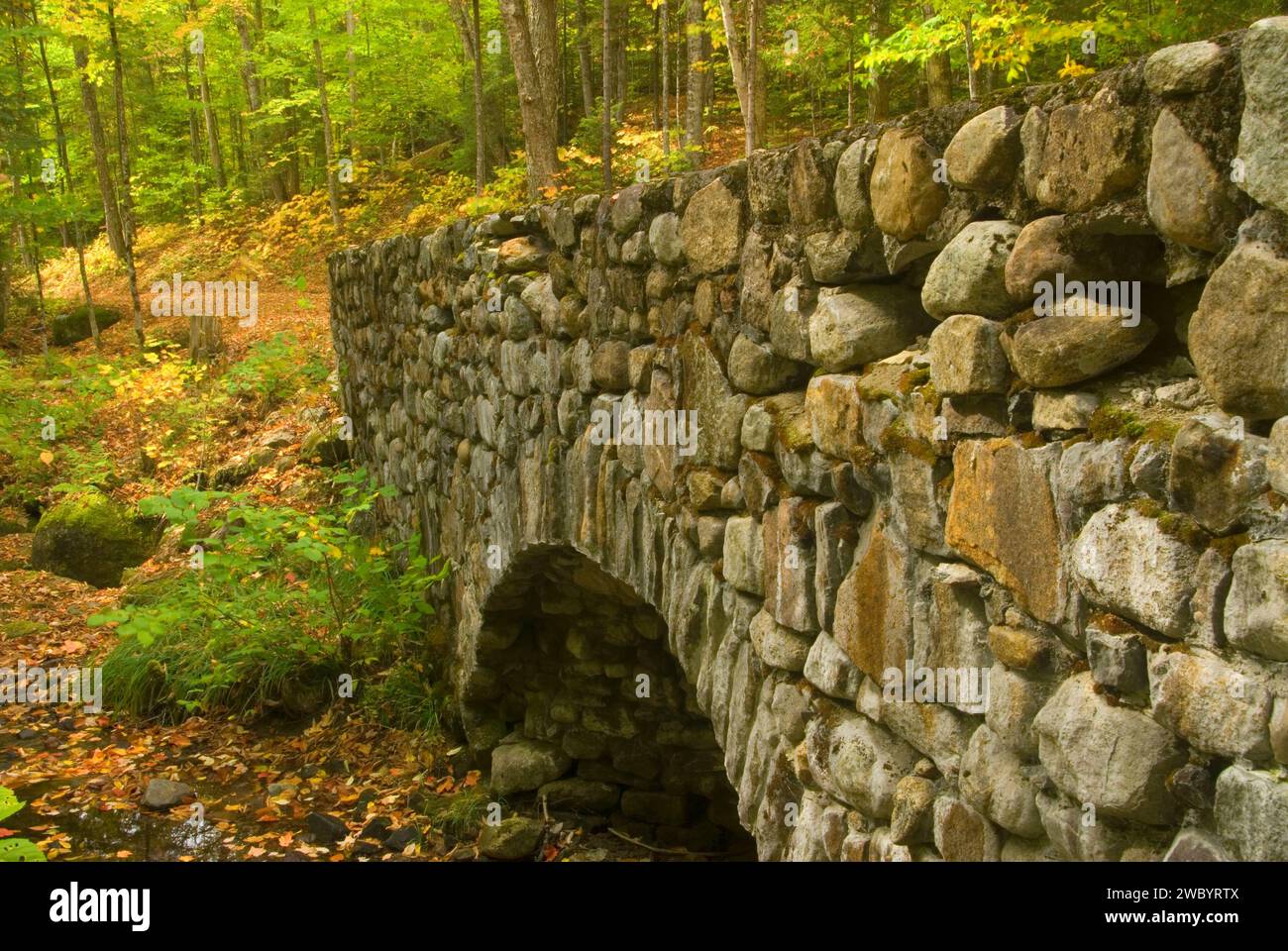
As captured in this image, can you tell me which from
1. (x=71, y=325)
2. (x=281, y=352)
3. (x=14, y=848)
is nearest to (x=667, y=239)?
(x=14, y=848)

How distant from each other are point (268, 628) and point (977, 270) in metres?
6.89

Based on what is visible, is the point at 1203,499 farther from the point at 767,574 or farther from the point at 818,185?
the point at 767,574

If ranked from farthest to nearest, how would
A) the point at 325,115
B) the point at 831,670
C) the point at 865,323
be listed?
the point at 325,115
the point at 831,670
the point at 865,323

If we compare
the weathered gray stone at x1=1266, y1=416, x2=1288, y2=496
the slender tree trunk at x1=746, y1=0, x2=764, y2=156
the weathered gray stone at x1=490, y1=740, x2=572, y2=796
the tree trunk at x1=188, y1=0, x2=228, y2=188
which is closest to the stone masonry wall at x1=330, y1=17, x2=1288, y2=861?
the weathered gray stone at x1=1266, y1=416, x2=1288, y2=496

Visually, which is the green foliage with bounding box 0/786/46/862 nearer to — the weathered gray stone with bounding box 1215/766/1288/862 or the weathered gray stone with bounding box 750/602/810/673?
the weathered gray stone with bounding box 750/602/810/673

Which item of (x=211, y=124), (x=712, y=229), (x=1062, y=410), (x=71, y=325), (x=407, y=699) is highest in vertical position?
(x=211, y=124)

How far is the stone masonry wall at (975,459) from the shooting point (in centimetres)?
159

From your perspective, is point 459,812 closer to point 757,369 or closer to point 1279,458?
point 757,369

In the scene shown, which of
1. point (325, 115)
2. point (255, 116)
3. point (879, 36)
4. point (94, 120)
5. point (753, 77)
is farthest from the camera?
point (255, 116)

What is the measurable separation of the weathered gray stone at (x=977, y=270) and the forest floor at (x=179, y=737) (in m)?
5.17

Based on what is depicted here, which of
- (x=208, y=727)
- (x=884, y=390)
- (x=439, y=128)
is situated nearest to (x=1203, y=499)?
(x=884, y=390)

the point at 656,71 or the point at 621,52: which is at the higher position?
the point at 621,52

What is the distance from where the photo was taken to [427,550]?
309 inches

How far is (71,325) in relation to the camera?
1703cm
